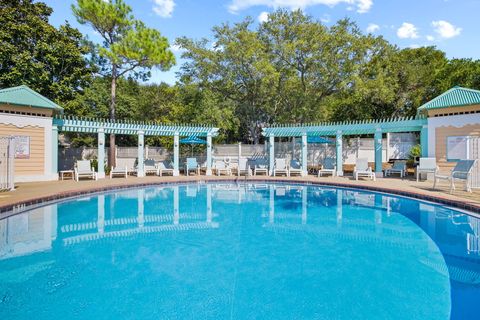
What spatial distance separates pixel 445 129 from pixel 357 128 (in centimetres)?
377

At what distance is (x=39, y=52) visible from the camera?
16188mm

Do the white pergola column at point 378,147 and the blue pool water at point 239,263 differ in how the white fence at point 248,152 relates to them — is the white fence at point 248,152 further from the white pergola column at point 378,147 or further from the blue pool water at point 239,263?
the blue pool water at point 239,263

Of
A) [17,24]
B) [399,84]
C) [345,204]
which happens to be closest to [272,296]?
[345,204]

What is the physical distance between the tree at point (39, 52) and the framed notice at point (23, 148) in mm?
4945

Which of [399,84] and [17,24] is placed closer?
[17,24]

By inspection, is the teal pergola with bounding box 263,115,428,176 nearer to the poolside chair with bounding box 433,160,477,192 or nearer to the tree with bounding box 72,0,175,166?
the poolside chair with bounding box 433,160,477,192

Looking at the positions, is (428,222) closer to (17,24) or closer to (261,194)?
(261,194)

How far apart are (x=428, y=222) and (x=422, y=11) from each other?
9.78 metres

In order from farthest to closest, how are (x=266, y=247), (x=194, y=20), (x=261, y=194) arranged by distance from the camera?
(x=194, y=20) < (x=261, y=194) < (x=266, y=247)

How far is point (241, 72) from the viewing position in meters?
18.5

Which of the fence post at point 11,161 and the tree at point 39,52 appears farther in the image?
the tree at point 39,52

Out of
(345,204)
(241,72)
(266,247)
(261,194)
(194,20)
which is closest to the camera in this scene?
(266,247)

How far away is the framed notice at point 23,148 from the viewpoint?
1205 cm

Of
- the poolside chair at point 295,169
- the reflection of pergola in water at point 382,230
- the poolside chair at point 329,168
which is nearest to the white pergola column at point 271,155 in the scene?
the poolside chair at point 295,169
